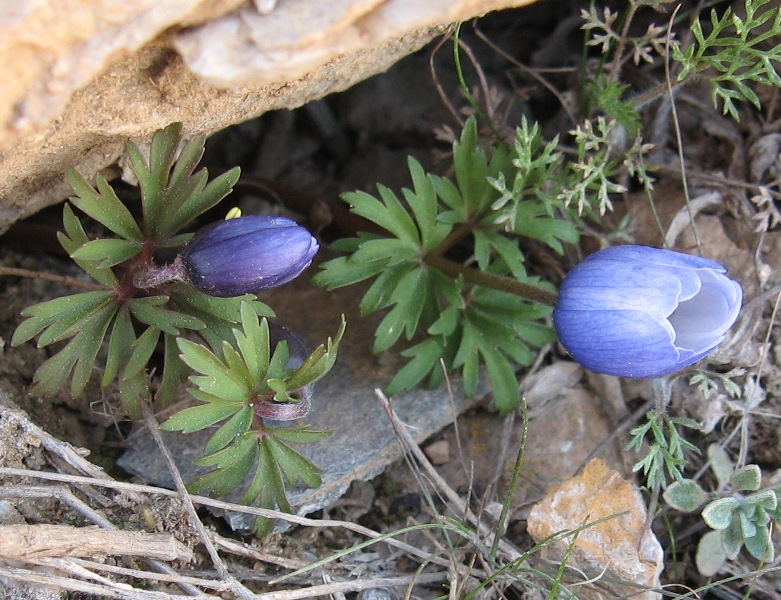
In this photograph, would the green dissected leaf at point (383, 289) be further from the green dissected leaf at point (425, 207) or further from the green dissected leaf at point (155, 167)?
the green dissected leaf at point (155, 167)

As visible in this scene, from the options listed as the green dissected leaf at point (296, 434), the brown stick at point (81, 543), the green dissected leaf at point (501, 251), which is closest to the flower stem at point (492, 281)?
the green dissected leaf at point (501, 251)

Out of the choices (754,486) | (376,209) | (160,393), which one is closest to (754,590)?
(754,486)

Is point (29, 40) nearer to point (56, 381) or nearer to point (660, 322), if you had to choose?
point (56, 381)

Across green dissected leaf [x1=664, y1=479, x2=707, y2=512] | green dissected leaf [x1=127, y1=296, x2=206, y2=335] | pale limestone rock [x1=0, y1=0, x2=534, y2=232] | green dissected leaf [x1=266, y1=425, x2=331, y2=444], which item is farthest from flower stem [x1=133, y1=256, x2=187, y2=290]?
green dissected leaf [x1=664, y1=479, x2=707, y2=512]

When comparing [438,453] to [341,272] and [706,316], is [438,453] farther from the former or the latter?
[706,316]

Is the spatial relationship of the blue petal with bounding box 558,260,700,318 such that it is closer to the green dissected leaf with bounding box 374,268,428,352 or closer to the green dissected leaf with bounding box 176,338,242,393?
the green dissected leaf with bounding box 374,268,428,352

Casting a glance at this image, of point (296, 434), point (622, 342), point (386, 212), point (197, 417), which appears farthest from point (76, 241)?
point (622, 342)
